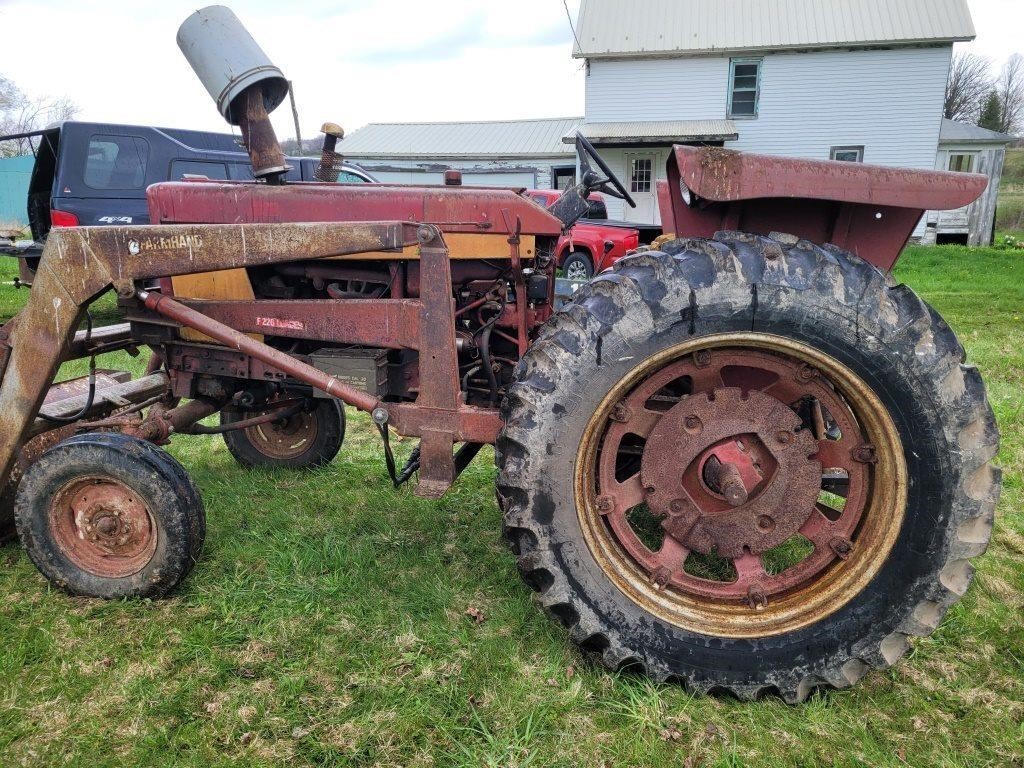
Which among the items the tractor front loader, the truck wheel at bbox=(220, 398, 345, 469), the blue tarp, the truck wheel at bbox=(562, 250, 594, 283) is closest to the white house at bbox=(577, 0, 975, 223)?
the truck wheel at bbox=(562, 250, 594, 283)

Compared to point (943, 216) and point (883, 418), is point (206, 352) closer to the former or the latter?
point (883, 418)

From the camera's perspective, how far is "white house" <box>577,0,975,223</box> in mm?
18422

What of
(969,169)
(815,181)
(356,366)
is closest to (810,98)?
(969,169)

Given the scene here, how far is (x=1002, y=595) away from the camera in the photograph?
2.75 m

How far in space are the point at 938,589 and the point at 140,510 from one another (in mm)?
2709

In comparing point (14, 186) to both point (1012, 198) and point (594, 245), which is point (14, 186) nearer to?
point (594, 245)

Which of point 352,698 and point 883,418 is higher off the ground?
point 883,418

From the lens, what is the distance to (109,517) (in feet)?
8.65

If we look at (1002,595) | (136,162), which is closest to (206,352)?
(1002,595)

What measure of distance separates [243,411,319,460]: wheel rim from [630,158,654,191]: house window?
17.8 m

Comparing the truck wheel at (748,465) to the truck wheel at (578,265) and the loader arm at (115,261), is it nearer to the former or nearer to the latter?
the loader arm at (115,261)

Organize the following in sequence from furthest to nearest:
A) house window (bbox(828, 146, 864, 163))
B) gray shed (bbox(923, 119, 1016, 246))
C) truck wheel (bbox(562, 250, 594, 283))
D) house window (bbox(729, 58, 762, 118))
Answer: gray shed (bbox(923, 119, 1016, 246))
house window (bbox(729, 58, 762, 118))
house window (bbox(828, 146, 864, 163))
truck wheel (bbox(562, 250, 594, 283))

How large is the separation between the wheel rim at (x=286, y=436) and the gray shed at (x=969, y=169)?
22.1 meters

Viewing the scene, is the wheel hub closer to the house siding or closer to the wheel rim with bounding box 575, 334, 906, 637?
the wheel rim with bounding box 575, 334, 906, 637
